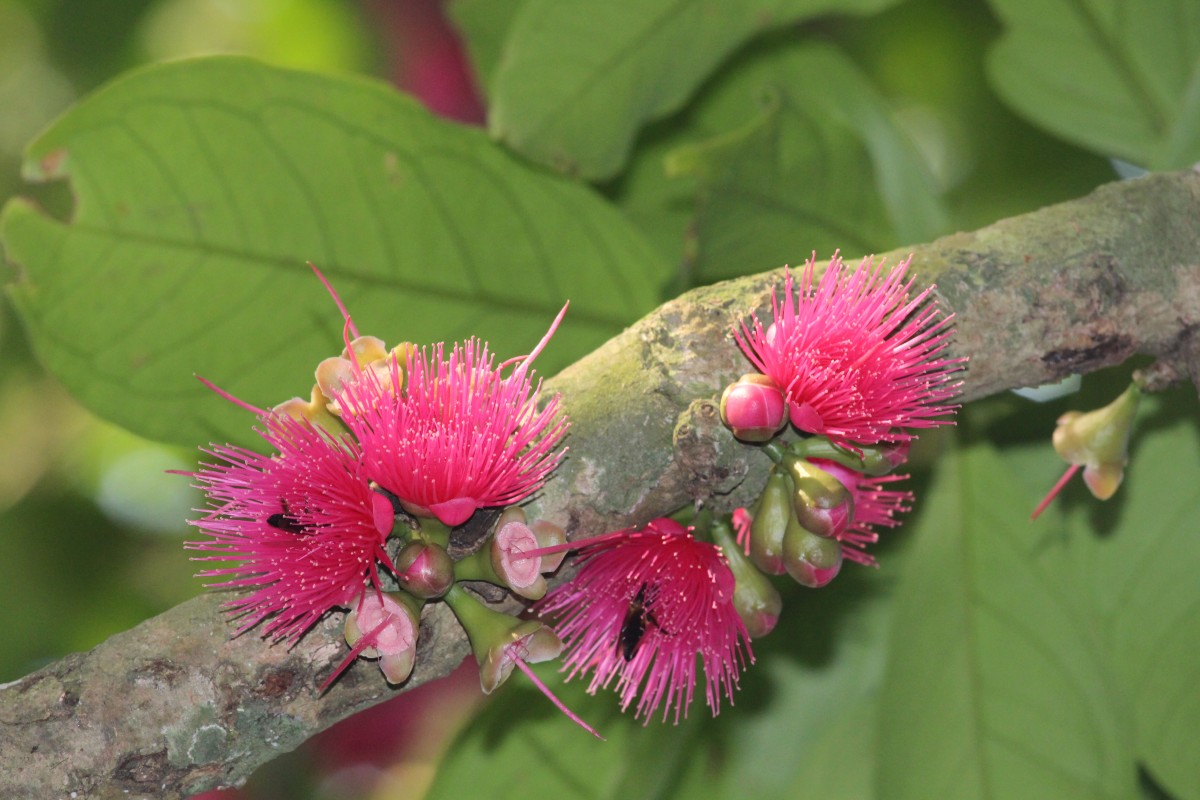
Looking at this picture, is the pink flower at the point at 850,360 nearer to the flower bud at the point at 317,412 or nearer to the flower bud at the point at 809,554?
the flower bud at the point at 809,554

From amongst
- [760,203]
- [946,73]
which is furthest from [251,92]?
[946,73]

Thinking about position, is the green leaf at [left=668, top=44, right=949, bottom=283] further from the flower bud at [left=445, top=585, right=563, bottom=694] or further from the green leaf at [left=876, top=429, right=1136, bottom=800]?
the flower bud at [left=445, top=585, right=563, bottom=694]

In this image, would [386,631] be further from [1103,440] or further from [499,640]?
[1103,440]

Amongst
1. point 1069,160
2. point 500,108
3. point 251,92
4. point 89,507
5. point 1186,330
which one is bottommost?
point 89,507

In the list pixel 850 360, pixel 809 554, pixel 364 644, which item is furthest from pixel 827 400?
pixel 364 644

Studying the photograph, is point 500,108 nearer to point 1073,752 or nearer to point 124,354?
point 124,354

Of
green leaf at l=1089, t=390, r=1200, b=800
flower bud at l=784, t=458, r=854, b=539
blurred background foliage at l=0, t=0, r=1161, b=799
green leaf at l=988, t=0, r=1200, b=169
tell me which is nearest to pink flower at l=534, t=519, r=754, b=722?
flower bud at l=784, t=458, r=854, b=539
